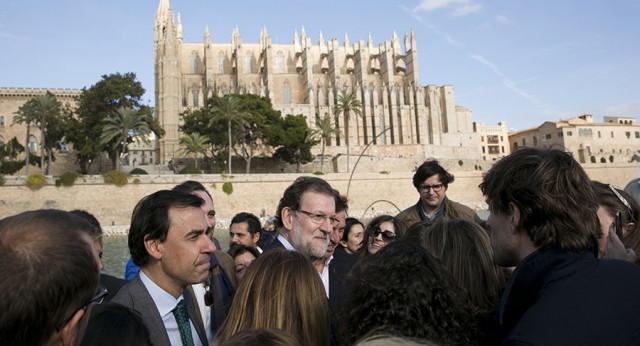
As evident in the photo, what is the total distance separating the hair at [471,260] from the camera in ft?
7.91

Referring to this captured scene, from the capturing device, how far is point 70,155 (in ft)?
153

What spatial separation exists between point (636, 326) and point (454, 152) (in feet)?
188

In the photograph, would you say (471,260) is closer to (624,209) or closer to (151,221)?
(624,209)

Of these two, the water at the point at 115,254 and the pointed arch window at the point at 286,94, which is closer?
the water at the point at 115,254

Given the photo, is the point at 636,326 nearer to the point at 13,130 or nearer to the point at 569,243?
the point at 569,243

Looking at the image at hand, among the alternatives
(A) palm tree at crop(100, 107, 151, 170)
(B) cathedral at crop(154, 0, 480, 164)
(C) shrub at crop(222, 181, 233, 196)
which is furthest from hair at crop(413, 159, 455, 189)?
(B) cathedral at crop(154, 0, 480, 164)

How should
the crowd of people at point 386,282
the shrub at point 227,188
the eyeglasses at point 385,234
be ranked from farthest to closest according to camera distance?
the shrub at point 227,188
the eyeglasses at point 385,234
the crowd of people at point 386,282

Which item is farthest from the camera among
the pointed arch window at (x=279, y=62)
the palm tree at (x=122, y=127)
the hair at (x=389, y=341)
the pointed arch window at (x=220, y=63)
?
the pointed arch window at (x=279, y=62)

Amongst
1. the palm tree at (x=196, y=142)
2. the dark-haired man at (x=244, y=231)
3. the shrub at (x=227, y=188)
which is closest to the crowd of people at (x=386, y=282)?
the dark-haired man at (x=244, y=231)

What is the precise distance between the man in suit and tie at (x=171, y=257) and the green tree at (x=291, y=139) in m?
39.4

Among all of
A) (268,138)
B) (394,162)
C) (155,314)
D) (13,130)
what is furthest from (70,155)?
(155,314)

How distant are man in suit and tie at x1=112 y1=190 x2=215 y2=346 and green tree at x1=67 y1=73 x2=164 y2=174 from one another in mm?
37678

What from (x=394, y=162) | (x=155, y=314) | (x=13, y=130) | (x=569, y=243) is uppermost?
(x=13, y=130)

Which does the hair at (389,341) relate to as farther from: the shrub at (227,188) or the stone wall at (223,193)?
the shrub at (227,188)
